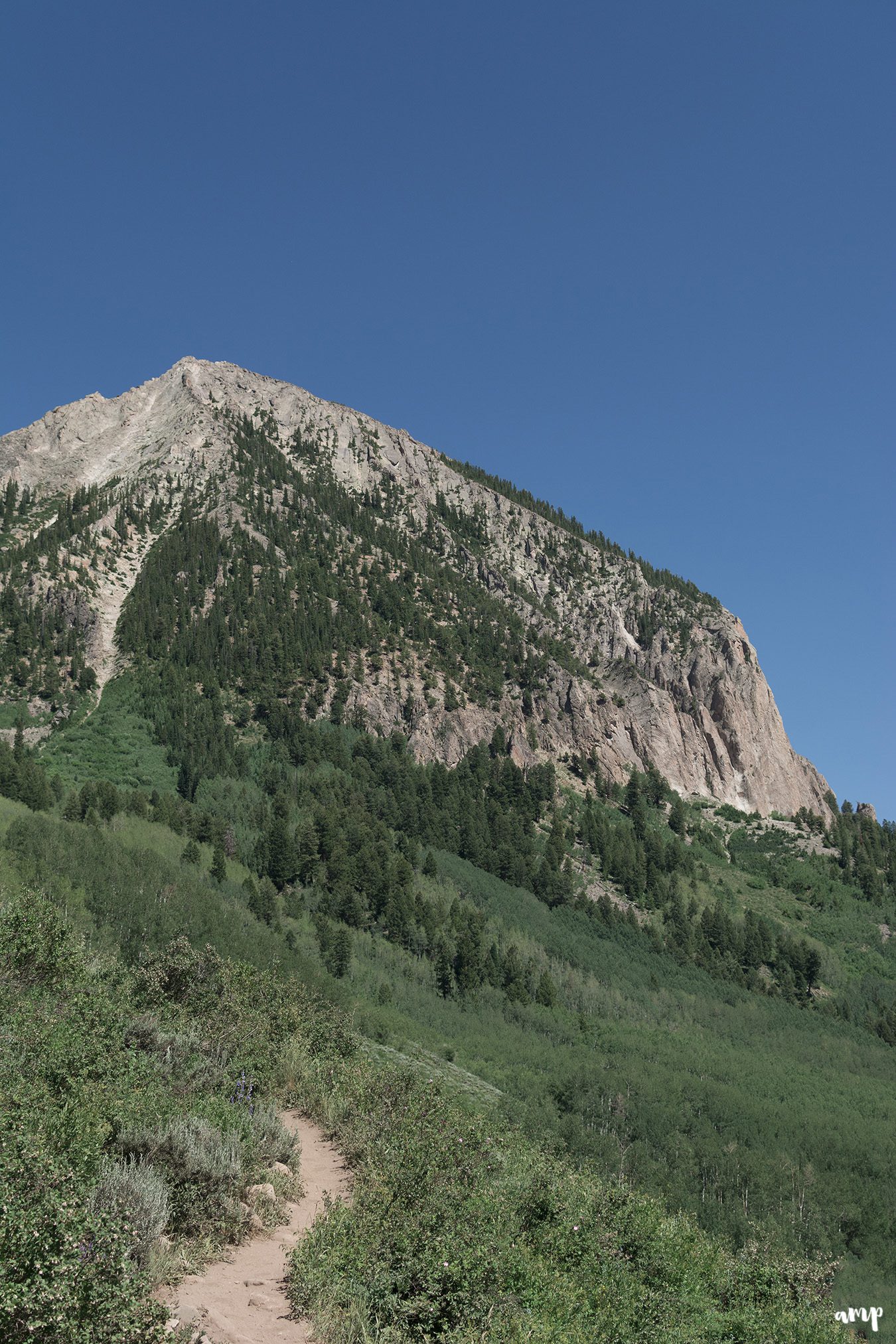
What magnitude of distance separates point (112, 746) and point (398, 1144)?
126411mm

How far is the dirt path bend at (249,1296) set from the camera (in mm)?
11578

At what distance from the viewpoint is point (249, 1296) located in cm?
1295

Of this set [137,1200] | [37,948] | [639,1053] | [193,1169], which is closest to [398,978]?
[639,1053]

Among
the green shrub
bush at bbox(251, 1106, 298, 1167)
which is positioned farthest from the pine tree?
the green shrub

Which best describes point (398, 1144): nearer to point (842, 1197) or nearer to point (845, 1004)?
point (842, 1197)

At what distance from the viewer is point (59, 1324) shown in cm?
850

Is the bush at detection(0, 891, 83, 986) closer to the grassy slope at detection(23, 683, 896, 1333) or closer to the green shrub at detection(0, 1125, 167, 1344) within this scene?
the green shrub at detection(0, 1125, 167, 1344)

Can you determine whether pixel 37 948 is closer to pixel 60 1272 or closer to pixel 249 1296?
pixel 249 1296

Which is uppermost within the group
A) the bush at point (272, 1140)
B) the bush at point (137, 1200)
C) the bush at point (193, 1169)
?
the bush at point (137, 1200)

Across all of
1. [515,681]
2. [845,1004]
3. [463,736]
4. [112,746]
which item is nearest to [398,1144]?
[112,746]

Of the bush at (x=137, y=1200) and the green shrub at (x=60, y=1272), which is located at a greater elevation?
the green shrub at (x=60, y=1272)

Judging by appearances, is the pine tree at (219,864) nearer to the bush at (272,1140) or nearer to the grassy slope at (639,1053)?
the grassy slope at (639,1053)

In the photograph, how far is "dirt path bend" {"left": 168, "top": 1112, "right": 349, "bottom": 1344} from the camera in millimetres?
11578

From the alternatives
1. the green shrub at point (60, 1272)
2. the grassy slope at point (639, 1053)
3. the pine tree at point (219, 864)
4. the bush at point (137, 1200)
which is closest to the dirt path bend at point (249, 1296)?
the bush at point (137, 1200)
